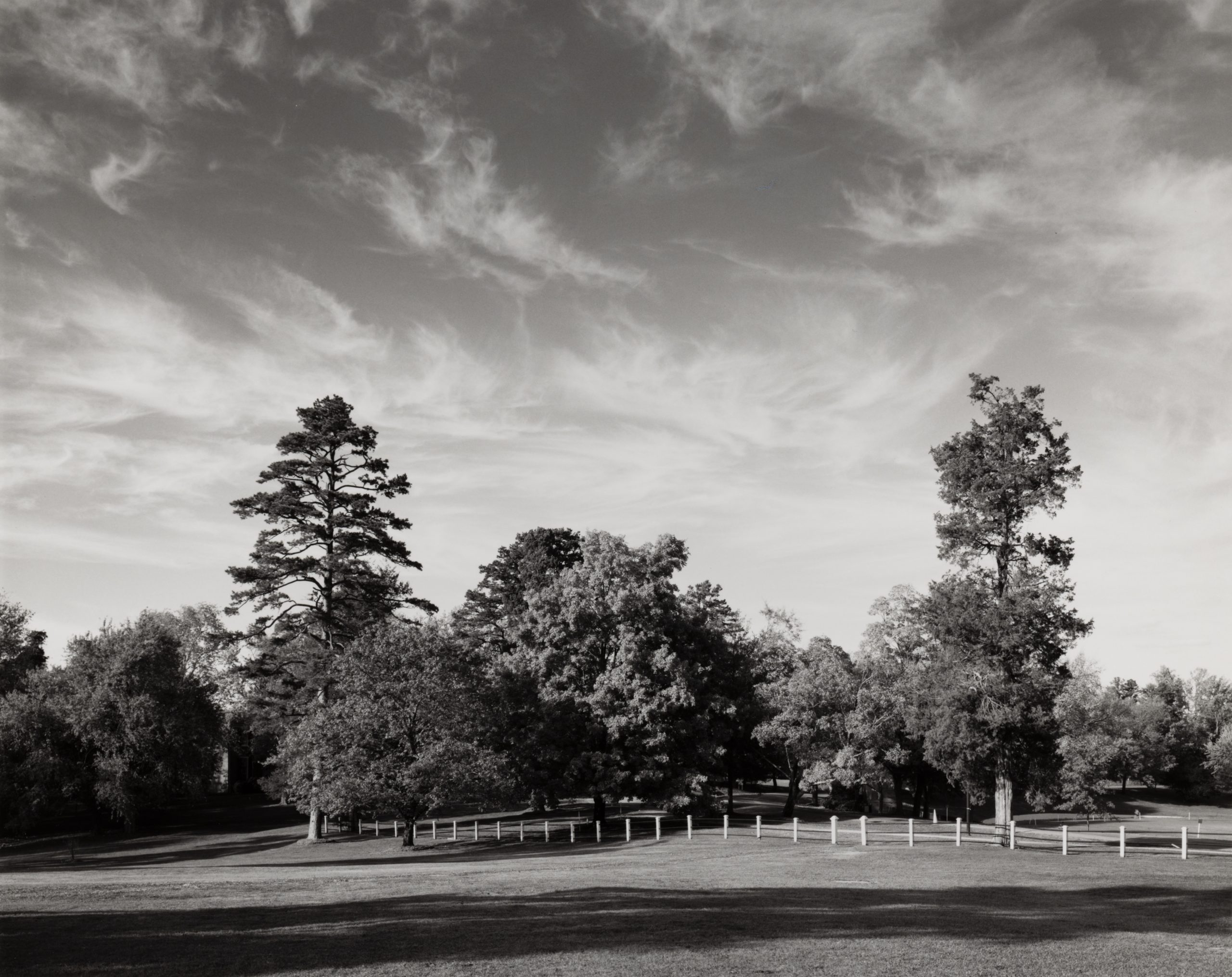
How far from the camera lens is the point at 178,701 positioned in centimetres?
5553

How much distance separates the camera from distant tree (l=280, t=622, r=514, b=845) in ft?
129

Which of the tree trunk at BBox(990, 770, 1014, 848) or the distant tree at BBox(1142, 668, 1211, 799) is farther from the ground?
the tree trunk at BBox(990, 770, 1014, 848)

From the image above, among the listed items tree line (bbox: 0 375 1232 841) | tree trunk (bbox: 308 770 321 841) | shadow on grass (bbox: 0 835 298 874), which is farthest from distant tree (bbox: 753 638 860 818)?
shadow on grass (bbox: 0 835 298 874)

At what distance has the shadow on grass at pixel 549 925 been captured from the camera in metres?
13.0

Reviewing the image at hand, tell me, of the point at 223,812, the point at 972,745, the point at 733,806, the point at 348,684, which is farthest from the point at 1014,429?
the point at 223,812

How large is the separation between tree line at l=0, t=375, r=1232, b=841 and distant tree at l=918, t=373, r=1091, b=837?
10 centimetres

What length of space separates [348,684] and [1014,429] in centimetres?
2981

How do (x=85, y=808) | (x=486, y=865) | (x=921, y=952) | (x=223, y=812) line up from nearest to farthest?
(x=921, y=952)
(x=486, y=865)
(x=85, y=808)
(x=223, y=812)

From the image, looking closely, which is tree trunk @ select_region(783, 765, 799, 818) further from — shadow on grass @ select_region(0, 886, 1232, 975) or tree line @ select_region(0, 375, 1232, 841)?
shadow on grass @ select_region(0, 886, 1232, 975)

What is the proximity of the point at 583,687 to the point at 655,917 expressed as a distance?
32.1 metres

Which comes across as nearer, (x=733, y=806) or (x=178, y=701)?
(x=178, y=701)

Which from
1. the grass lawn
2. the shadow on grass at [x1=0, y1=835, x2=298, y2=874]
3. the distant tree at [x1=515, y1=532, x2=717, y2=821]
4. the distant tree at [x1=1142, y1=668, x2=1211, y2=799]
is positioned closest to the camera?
the grass lawn

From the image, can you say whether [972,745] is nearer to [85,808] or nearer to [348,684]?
[348,684]

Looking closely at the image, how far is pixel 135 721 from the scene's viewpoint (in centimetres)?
5309
